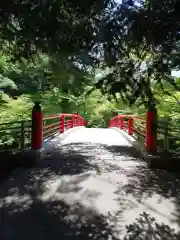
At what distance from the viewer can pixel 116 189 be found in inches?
230

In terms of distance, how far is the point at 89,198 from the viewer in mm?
5371

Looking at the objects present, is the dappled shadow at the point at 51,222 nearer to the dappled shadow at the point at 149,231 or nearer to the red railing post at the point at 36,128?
the dappled shadow at the point at 149,231

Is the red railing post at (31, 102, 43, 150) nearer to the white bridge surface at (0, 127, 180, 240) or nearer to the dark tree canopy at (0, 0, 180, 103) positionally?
the white bridge surface at (0, 127, 180, 240)

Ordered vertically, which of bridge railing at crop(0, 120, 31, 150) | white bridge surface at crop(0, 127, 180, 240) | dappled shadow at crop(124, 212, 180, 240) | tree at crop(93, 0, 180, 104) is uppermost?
tree at crop(93, 0, 180, 104)

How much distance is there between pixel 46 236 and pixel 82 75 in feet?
7.50

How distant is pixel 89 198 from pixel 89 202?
0.55 ft

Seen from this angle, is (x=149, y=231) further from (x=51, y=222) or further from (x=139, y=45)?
(x=139, y=45)

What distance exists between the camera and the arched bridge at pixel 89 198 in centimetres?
430

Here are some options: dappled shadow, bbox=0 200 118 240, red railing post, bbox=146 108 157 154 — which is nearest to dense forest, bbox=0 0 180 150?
dappled shadow, bbox=0 200 118 240

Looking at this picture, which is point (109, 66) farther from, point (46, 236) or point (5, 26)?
point (46, 236)

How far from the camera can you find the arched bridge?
430cm

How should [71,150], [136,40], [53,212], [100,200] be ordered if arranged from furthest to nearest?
1. [71,150]
2. [100,200]
3. [53,212]
4. [136,40]

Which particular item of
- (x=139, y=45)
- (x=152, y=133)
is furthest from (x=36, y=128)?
(x=139, y=45)

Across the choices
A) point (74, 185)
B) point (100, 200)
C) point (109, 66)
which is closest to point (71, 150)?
point (74, 185)
